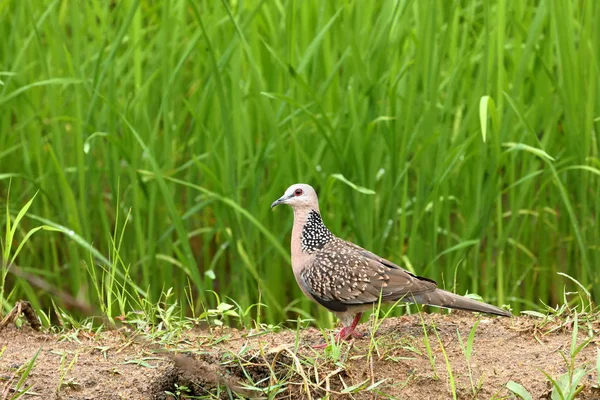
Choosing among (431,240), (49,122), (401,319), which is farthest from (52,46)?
(401,319)

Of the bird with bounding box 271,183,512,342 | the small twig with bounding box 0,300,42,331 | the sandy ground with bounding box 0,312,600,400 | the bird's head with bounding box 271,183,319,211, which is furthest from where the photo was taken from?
the bird's head with bounding box 271,183,319,211

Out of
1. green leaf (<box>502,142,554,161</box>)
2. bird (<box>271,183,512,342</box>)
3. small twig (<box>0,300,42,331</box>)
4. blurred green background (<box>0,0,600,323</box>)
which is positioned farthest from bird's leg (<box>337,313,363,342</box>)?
green leaf (<box>502,142,554,161</box>)

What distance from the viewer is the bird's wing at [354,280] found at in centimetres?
372

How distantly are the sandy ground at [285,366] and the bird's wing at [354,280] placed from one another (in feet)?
1.05

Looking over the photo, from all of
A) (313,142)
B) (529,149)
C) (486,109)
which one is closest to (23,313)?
(313,142)

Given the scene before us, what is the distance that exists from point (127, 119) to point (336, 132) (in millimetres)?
1132

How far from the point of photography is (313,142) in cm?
526

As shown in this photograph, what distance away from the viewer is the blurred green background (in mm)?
4820

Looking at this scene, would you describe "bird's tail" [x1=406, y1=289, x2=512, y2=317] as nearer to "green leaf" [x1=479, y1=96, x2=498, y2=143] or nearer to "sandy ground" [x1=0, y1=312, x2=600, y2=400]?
"sandy ground" [x1=0, y1=312, x2=600, y2=400]

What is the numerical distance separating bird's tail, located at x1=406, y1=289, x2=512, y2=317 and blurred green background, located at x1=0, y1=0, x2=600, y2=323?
898 millimetres

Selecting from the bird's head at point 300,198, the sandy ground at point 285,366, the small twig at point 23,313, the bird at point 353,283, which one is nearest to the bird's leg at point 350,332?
the bird at point 353,283

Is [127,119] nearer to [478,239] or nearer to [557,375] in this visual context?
[478,239]

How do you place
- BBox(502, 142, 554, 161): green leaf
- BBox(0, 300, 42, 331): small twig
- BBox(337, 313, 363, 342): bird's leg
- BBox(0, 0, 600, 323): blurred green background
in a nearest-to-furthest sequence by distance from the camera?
1. BBox(0, 300, 42, 331): small twig
2. BBox(337, 313, 363, 342): bird's leg
3. BBox(502, 142, 554, 161): green leaf
4. BBox(0, 0, 600, 323): blurred green background

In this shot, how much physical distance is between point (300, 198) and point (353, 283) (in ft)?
2.20
